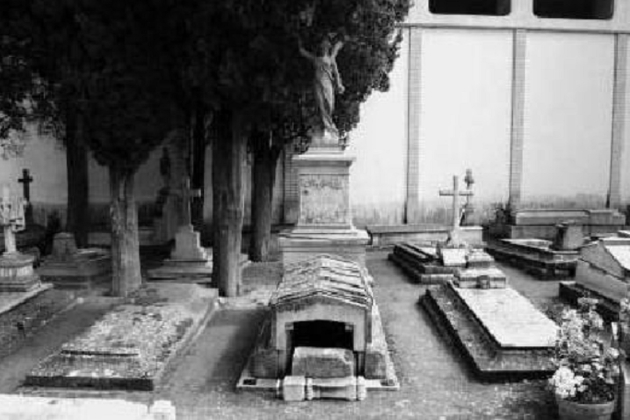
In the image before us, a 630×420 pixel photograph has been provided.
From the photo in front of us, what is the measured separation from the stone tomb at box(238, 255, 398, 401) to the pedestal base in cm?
178

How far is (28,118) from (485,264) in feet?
27.8

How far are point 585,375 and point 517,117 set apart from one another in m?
13.9

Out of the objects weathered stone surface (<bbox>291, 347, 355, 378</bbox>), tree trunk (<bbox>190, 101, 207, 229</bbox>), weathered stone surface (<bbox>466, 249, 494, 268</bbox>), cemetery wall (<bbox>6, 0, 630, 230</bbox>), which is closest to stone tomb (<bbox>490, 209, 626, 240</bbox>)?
cemetery wall (<bbox>6, 0, 630, 230</bbox>)

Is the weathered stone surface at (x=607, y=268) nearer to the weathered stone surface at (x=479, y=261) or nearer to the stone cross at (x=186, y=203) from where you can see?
the weathered stone surface at (x=479, y=261)

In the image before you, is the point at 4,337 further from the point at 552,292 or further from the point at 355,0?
the point at 552,292

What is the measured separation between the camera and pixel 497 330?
26.0 feet

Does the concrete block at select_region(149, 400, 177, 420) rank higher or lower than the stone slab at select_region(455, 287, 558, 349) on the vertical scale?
higher

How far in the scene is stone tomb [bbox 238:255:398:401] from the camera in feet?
22.2

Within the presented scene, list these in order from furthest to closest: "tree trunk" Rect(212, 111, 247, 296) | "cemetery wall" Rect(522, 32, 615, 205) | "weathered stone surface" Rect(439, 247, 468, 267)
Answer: "cemetery wall" Rect(522, 32, 615, 205) < "weathered stone surface" Rect(439, 247, 468, 267) < "tree trunk" Rect(212, 111, 247, 296)

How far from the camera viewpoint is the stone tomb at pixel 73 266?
12773 millimetres

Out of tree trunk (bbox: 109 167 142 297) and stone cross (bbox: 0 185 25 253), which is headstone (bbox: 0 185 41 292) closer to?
stone cross (bbox: 0 185 25 253)

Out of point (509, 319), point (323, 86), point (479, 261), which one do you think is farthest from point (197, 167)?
point (509, 319)

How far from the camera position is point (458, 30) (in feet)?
62.0

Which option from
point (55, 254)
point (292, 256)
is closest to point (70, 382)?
point (292, 256)
